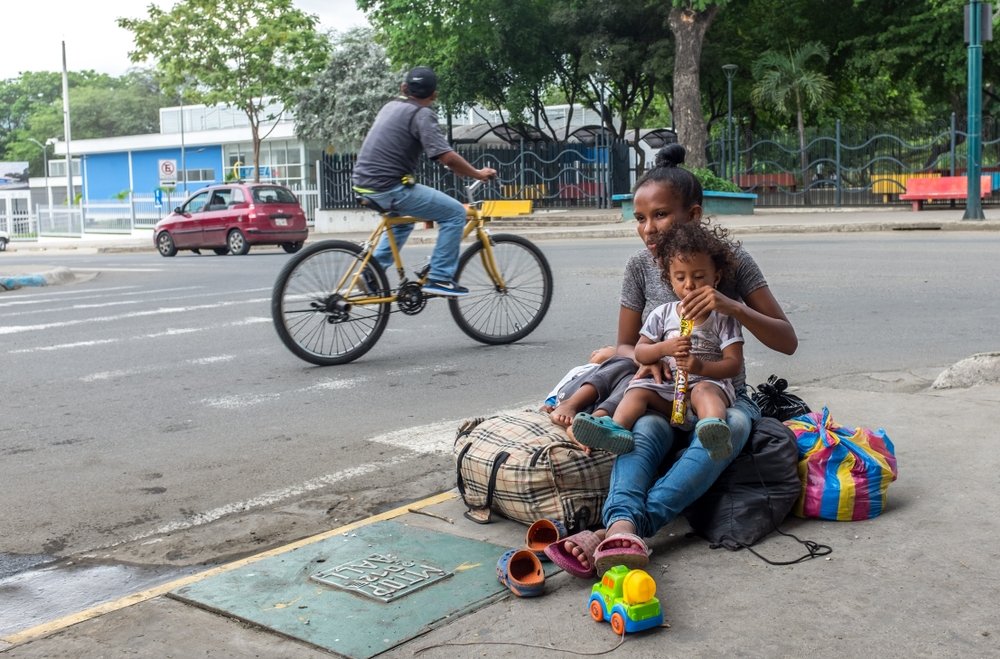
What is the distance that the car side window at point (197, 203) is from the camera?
25891mm

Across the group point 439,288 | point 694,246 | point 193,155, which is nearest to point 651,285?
point 694,246

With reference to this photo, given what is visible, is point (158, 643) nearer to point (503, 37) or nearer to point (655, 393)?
point (655, 393)

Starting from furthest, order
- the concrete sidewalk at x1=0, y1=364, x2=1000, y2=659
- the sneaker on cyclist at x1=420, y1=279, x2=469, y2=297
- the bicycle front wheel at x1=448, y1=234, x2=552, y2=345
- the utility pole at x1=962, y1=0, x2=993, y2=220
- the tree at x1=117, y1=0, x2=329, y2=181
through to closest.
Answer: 1. the tree at x1=117, y1=0, x2=329, y2=181
2. the utility pole at x1=962, y1=0, x2=993, y2=220
3. the bicycle front wheel at x1=448, y1=234, x2=552, y2=345
4. the sneaker on cyclist at x1=420, y1=279, x2=469, y2=297
5. the concrete sidewalk at x1=0, y1=364, x2=1000, y2=659

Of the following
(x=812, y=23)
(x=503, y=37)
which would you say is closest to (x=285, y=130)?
(x=503, y=37)

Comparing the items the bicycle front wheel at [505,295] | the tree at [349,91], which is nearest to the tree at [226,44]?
the tree at [349,91]

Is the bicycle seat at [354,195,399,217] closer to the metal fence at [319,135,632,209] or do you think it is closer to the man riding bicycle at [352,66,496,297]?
the man riding bicycle at [352,66,496,297]

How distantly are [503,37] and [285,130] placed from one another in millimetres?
17003

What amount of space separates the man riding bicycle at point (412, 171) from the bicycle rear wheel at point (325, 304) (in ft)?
0.75

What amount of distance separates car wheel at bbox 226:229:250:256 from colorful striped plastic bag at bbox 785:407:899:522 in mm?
22094

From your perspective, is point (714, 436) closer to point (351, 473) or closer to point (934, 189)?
point (351, 473)

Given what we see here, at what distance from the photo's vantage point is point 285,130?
2031 inches

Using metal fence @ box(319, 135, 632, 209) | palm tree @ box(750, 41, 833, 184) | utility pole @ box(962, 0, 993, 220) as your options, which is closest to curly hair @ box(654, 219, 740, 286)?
utility pole @ box(962, 0, 993, 220)

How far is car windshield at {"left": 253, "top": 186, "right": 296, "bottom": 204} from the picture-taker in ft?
82.8

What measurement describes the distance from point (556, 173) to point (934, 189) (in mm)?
11974
